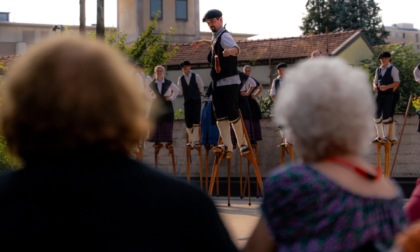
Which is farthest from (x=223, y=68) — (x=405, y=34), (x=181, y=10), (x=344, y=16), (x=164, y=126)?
(x=405, y=34)

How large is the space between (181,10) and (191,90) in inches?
2454

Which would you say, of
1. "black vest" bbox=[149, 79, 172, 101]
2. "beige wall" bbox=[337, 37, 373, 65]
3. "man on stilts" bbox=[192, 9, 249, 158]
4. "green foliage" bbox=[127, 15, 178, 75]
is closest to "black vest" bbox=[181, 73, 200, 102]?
"black vest" bbox=[149, 79, 172, 101]

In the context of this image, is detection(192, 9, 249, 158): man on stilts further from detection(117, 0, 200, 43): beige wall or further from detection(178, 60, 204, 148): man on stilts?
detection(117, 0, 200, 43): beige wall

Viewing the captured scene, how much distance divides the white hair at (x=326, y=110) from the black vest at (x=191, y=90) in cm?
1662

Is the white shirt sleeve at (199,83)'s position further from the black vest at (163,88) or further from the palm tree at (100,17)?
the palm tree at (100,17)

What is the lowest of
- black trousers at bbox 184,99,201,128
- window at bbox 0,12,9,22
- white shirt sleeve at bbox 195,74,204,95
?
black trousers at bbox 184,99,201,128

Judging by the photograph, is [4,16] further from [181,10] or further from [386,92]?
[386,92]

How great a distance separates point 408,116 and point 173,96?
450 centimetres

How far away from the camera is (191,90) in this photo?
2069 cm

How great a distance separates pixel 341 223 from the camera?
12.4 feet

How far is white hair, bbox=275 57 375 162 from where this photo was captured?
3.89 metres

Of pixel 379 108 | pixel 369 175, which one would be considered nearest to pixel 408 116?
pixel 379 108

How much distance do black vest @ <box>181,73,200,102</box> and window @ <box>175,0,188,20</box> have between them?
61.5 meters

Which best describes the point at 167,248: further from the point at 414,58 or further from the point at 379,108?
the point at 414,58
